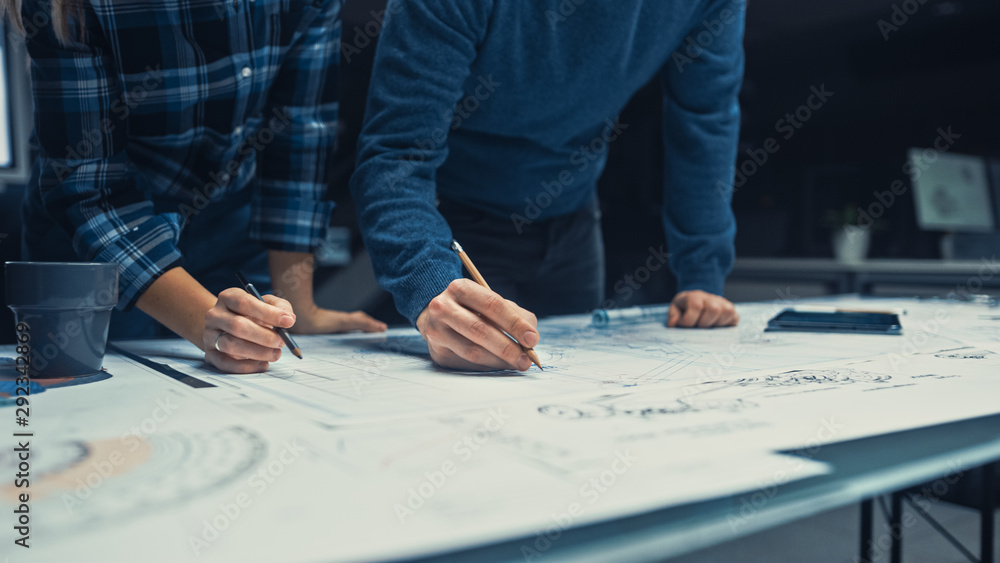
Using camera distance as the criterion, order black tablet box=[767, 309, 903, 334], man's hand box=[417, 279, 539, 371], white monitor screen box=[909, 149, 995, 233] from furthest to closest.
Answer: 1. white monitor screen box=[909, 149, 995, 233]
2. black tablet box=[767, 309, 903, 334]
3. man's hand box=[417, 279, 539, 371]

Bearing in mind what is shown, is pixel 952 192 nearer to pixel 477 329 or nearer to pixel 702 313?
pixel 702 313

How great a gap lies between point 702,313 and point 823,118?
8.87 ft

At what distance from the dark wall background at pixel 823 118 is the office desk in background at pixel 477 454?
2.34m

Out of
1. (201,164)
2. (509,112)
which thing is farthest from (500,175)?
(201,164)

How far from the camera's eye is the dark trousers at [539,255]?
1.20 meters

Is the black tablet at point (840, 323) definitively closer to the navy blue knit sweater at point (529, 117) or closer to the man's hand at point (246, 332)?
the navy blue knit sweater at point (529, 117)

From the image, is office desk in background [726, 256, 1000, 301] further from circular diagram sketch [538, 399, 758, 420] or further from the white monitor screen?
circular diagram sketch [538, 399, 758, 420]

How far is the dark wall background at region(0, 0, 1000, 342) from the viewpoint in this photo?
293 cm

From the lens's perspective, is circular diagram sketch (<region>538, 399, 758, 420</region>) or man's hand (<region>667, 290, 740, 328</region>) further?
man's hand (<region>667, 290, 740, 328</region>)

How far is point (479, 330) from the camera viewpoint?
24.7 inches

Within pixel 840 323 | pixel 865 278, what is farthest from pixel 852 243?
pixel 840 323

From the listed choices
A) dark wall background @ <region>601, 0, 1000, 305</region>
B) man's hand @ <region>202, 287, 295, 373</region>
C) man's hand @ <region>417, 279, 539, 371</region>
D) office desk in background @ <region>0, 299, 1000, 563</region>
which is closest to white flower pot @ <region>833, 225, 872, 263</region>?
dark wall background @ <region>601, 0, 1000, 305</region>

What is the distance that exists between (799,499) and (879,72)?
3358mm

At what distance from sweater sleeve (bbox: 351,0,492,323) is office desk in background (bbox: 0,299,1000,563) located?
172 mm
